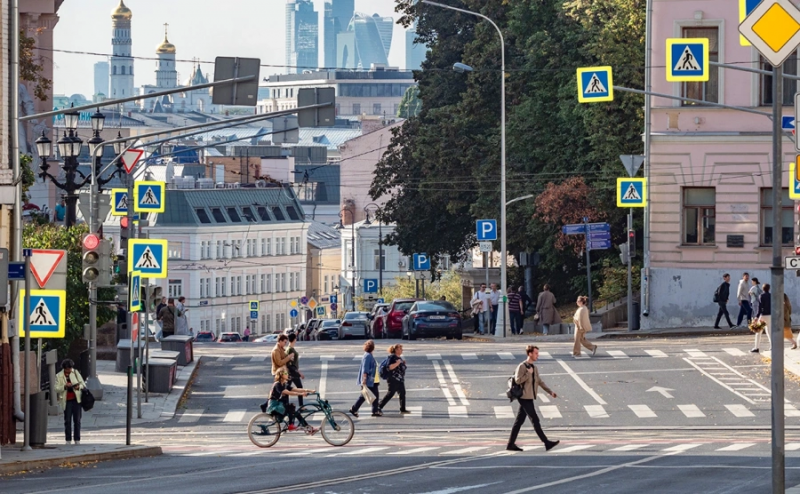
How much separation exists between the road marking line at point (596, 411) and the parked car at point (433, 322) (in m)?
17.7

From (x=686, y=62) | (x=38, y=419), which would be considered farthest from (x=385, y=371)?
(x=686, y=62)

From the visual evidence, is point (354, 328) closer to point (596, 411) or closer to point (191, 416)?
point (191, 416)

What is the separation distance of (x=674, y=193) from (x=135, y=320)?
22.1m

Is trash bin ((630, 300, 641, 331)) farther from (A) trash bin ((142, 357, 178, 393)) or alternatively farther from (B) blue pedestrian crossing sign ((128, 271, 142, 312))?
(B) blue pedestrian crossing sign ((128, 271, 142, 312))

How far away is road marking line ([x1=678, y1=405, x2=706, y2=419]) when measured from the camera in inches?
1107

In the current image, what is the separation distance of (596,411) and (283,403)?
6.54m

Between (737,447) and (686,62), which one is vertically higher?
(686,62)

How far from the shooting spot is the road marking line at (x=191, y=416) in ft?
96.9

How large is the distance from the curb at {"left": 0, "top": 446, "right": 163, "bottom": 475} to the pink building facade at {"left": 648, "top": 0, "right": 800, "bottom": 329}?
24.3 m

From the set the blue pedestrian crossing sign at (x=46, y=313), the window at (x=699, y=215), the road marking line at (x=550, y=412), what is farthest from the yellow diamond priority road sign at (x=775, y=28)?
the window at (x=699, y=215)

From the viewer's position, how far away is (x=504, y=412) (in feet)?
96.6

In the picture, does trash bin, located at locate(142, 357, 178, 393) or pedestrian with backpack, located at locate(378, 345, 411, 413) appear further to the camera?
trash bin, located at locate(142, 357, 178, 393)

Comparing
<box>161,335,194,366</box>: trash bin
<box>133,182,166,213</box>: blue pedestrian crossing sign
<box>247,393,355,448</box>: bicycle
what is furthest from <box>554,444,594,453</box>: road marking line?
<box>161,335,194,366</box>: trash bin

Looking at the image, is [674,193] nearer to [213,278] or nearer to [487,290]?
[487,290]
